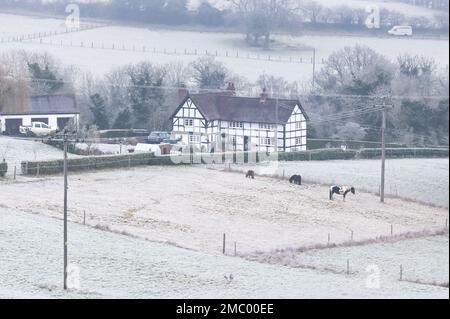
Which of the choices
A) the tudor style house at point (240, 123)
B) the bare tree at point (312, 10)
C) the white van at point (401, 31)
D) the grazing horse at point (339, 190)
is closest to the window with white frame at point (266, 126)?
the tudor style house at point (240, 123)

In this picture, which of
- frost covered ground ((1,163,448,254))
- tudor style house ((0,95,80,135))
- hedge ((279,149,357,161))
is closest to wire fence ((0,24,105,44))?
tudor style house ((0,95,80,135))

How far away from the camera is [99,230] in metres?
22.9

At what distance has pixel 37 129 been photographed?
131 feet

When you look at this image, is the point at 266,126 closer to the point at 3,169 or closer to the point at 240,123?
the point at 240,123

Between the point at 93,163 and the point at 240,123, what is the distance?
11.3m

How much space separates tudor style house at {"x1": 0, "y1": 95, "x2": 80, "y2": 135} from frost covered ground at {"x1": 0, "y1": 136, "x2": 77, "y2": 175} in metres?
2.91

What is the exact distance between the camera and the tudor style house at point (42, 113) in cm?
4116

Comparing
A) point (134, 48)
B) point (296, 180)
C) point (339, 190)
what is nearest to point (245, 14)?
point (134, 48)

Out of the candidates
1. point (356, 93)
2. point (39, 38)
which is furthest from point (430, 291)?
point (39, 38)

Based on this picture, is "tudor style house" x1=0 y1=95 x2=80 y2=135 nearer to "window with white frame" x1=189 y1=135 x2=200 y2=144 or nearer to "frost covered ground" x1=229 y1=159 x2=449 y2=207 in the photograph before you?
"window with white frame" x1=189 y1=135 x2=200 y2=144

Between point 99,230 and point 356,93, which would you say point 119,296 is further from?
point 356,93

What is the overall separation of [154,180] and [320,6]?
1274 cm
